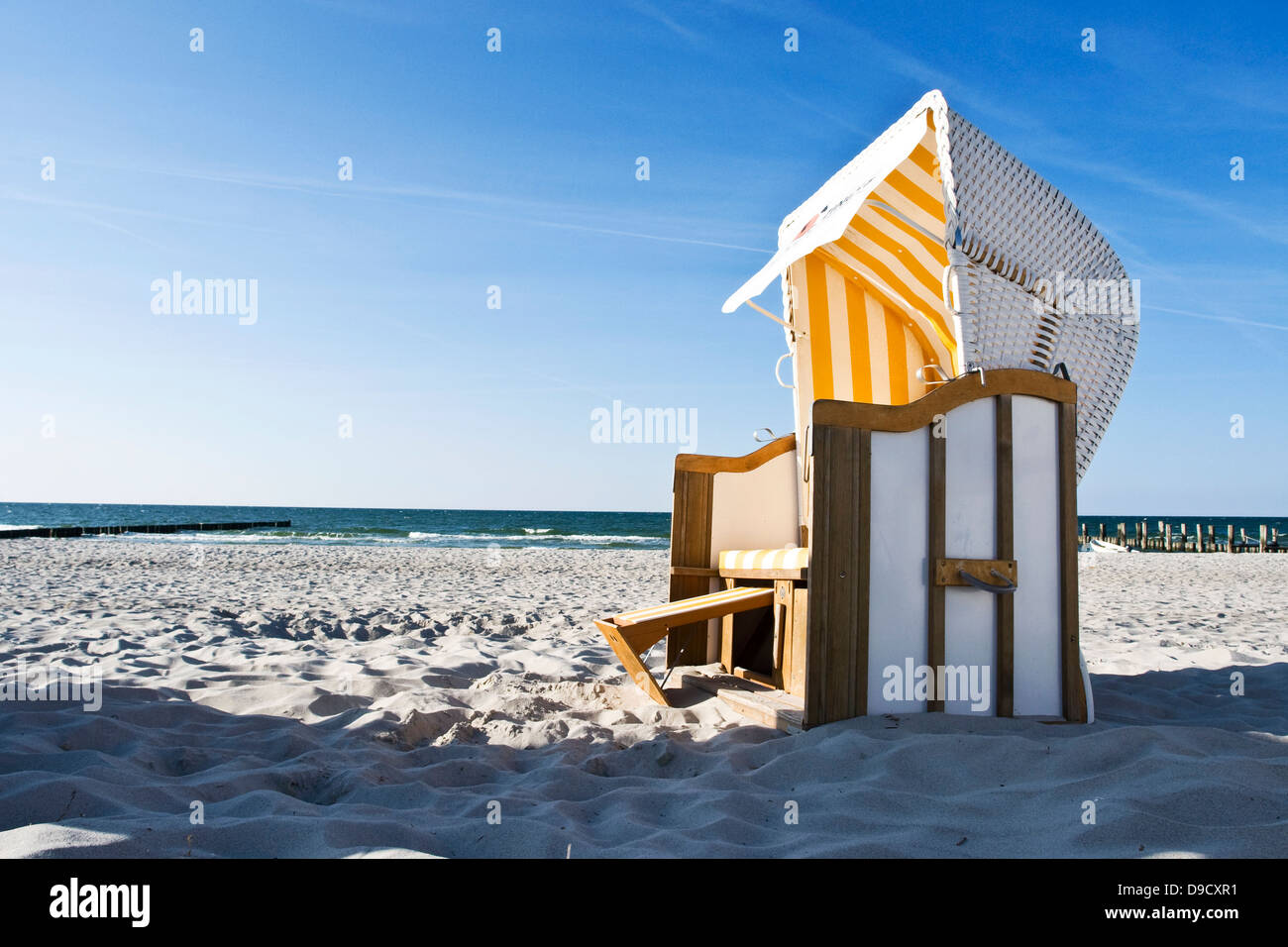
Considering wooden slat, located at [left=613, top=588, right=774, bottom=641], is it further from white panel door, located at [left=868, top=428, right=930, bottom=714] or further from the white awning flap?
the white awning flap

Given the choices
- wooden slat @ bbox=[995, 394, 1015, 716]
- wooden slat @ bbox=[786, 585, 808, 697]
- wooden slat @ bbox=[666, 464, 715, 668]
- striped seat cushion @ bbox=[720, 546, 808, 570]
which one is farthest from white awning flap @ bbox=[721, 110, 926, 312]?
wooden slat @ bbox=[786, 585, 808, 697]

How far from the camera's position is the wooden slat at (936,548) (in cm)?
302

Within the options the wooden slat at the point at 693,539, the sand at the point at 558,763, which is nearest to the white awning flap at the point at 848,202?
the wooden slat at the point at 693,539

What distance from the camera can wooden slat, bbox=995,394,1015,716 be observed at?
3076 millimetres

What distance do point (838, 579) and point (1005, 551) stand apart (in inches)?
27.0

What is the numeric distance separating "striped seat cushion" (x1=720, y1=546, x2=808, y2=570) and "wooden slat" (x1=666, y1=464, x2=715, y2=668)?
0.14m

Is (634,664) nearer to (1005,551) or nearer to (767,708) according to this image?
(767,708)

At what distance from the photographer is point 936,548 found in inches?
119

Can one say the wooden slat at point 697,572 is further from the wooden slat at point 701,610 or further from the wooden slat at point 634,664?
the wooden slat at point 634,664

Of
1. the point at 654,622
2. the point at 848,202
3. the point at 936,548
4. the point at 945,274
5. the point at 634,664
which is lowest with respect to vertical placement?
the point at 634,664

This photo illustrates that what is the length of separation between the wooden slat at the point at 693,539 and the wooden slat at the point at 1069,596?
5.87ft

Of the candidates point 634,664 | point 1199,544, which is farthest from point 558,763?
point 1199,544
